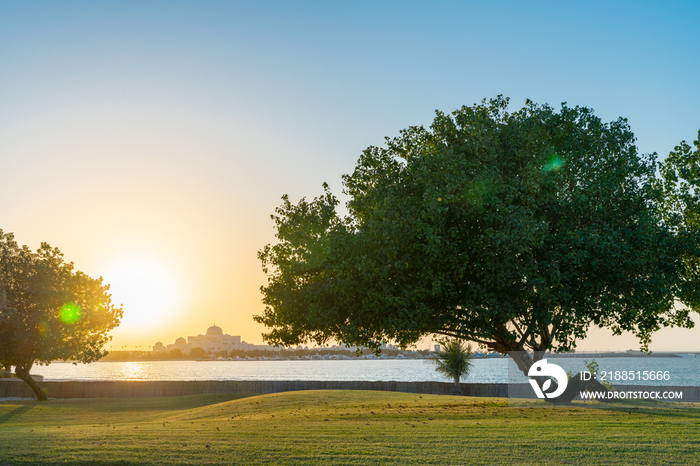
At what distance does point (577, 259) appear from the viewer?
18.1 metres

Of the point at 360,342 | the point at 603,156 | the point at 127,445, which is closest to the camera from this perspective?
the point at 127,445

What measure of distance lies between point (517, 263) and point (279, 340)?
9.86m

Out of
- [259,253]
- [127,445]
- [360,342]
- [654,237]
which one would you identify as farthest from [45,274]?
[654,237]

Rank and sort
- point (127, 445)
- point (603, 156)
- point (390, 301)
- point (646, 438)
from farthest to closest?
point (603, 156), point (390, 301), point (646, 438), point (127, 445)

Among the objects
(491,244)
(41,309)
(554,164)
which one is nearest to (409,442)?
(491,244)

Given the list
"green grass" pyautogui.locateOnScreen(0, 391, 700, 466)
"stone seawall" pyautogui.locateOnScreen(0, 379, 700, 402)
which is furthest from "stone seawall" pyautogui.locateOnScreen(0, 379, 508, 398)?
"green grass" pyautogui.locateOnScreen(0, 391, 700, 466)

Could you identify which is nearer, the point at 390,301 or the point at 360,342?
the point at 390,301

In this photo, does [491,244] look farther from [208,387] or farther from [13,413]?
[208,387]

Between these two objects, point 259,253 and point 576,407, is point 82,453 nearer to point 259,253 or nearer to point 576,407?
point 259,253

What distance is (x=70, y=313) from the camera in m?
38.1

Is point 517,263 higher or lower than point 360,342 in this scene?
higher

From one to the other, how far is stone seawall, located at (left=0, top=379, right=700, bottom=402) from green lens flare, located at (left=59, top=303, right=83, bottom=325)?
7.89 m

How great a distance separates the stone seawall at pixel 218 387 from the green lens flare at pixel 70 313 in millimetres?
7891

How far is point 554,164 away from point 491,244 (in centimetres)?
415
